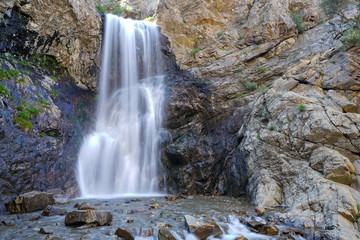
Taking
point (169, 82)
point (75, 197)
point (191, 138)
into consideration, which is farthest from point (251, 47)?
A: point (75, 197)

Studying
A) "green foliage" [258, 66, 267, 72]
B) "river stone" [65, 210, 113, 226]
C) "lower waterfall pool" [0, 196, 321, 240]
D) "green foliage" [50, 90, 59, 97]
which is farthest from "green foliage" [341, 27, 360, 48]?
"green foliage" [50, 90, 59, 97]

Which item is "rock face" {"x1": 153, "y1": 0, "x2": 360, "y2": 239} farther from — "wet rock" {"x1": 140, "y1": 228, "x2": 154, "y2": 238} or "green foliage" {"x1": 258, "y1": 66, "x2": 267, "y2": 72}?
"wet rock" {"x1": 140, "y1": 228, "x2": 154, "y2": 238}

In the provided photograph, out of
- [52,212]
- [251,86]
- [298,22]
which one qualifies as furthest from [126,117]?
[298,22]

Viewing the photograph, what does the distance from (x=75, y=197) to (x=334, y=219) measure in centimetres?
1029

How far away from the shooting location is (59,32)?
14281 millimetres

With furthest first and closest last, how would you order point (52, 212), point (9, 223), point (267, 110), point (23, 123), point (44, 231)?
point (267, 110) < point (23, 123) < point (52, 212) < point (9, 223) < point (44, 231)

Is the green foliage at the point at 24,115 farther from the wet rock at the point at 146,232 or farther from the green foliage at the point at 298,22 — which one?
the green foliage at the point at 298,22

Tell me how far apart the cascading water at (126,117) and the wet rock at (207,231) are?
7.92 m

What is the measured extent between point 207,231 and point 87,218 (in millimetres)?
3060

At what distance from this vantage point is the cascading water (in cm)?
1280

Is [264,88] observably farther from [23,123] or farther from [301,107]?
[23,123]

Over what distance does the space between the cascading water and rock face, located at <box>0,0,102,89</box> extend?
1.39m

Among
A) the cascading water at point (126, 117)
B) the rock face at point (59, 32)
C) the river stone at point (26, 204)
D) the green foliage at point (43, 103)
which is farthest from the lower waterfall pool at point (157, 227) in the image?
the rock face at point (59, 32)

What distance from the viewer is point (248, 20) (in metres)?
19.7
